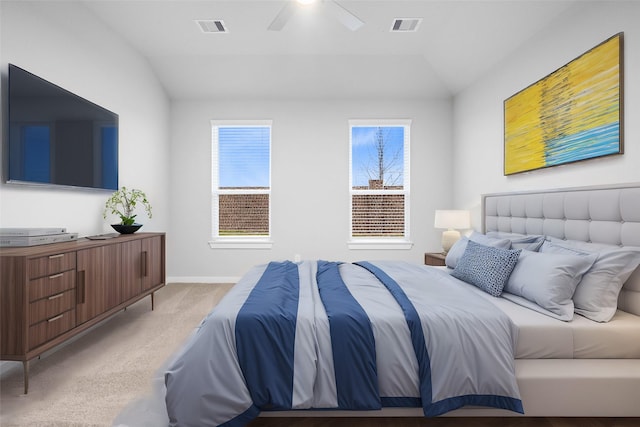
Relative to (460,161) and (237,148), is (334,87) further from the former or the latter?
(460,161)

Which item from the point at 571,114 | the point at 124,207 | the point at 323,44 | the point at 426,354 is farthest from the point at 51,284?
the point at 571,114

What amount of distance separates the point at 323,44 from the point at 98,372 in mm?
3922

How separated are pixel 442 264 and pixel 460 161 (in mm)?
1681

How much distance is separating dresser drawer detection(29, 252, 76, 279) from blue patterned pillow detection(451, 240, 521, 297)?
112 inches

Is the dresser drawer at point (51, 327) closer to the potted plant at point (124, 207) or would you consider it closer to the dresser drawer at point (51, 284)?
the dresser drawer at point (51, 284)

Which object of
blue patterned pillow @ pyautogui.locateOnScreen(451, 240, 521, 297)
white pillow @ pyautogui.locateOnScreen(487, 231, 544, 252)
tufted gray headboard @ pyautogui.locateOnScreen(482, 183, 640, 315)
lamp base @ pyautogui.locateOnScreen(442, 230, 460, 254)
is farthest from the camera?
lamp base @ pyautogui.locateOnScreen(442, 230, 460, 254)

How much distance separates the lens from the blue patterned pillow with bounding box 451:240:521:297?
7.30 ft

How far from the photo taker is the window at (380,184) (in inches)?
195

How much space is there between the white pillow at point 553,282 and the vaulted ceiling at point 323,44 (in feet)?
6.94

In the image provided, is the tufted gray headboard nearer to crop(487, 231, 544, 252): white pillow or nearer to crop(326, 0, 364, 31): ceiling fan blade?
crop(487, 231, 544, 252): white pillow

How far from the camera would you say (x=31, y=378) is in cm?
223

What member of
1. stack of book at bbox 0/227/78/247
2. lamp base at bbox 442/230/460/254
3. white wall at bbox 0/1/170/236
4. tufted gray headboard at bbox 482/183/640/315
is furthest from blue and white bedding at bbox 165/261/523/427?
lamp base at bbox 442/230/460/254

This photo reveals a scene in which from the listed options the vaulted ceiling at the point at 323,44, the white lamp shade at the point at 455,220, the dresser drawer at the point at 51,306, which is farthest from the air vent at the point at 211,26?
the white lamp shade at the point at 455,220

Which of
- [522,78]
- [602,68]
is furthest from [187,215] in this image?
[602,68]
